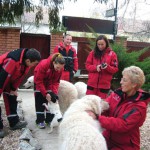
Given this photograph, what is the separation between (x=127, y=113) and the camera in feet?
10.6

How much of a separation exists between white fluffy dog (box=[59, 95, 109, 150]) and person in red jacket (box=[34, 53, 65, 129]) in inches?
73.9

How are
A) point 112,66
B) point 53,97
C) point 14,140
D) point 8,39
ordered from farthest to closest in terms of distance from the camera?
1. point 8,39
2. point 112,66
3. point 53,97
4. point 14,140

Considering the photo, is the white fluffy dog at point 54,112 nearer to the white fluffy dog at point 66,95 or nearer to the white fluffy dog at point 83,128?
the white fluffy dog at point 66,95

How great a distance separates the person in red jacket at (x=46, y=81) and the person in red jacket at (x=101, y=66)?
0.65 m

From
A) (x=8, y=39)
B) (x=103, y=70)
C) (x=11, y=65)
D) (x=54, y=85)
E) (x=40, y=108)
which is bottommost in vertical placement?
(x=40, y=108)

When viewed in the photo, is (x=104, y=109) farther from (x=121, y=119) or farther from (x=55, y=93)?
(x=55, y=93)

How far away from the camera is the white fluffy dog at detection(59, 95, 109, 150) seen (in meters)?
2.96

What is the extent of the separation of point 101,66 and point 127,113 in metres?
2.50

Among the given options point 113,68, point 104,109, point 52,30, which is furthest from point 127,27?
point 104,109

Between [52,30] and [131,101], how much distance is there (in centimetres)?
755

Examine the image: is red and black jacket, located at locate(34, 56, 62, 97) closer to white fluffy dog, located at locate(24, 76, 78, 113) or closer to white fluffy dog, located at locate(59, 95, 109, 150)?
white fluffy dog, located at locate(24, 76, 78, 113)

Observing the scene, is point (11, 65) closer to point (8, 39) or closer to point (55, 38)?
point (8, 39)

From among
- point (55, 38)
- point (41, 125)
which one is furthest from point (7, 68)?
point (55, 38)

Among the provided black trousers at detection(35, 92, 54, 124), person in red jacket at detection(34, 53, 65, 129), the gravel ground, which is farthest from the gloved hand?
the gravel ground
